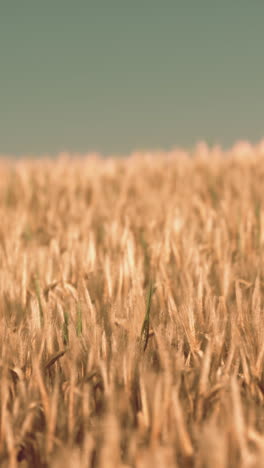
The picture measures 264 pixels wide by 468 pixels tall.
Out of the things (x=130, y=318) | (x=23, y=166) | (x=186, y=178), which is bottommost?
(x=130, y=318)

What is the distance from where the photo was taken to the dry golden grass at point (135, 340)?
0.93 meters

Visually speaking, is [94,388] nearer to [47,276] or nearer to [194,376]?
[194,376]

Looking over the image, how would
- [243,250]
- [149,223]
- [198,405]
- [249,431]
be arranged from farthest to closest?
[149,223] → [243,250] → [198,405] → [249,431]

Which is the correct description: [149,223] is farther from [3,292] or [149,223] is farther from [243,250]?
[3,292]

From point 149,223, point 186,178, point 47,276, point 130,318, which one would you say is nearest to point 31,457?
point 130,318

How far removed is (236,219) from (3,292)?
1.40 metres

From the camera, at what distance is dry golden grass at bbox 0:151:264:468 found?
36.4 inches

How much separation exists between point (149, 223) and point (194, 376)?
5.66 feet

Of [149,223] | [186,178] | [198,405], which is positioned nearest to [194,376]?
[198,405]

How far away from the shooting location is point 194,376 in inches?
44.4

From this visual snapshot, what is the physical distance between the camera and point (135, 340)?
121cm

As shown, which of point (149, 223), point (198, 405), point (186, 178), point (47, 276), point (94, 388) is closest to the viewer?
point (198, 405)

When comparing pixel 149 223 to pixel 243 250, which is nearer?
pixel 243 250

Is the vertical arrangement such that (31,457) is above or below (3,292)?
below
